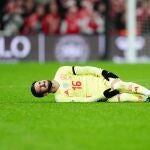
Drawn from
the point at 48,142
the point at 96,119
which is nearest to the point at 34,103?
the point at 96,119

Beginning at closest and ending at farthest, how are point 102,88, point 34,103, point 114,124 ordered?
1. point 114,124
2. point 102,88
3. point 34,103

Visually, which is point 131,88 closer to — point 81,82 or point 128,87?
point 128,87

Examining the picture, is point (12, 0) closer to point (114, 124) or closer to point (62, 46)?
point (62, 46)

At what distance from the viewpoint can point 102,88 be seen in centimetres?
1432

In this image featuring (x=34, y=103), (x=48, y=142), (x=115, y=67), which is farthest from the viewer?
(x=115, y=67)

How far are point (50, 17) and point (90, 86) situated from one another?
637 inches

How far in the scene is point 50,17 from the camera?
30.3 metres

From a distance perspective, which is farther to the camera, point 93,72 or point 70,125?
point 93,72

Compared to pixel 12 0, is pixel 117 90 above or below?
below

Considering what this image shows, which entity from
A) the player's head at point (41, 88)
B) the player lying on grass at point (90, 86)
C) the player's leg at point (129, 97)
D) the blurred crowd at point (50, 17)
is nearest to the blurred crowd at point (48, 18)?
the blurred crowd at point (50, 17)

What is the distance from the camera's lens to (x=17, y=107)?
47.3 feet

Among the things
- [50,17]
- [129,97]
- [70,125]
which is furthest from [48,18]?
[70,125]

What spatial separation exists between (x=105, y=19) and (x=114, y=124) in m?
19.8

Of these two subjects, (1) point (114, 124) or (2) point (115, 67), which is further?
(2) point (115, 67)
